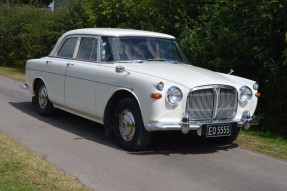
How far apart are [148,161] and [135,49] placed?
2.23 m

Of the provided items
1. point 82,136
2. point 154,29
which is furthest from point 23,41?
point 82,136

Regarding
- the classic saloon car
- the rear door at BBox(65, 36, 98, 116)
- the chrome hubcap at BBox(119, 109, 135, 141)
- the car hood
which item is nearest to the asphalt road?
the chrome hubcap at BBox(119, 109, 135, 141)

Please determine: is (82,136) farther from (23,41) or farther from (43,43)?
(23,41)

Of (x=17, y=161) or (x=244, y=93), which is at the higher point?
(x=244, y=93)

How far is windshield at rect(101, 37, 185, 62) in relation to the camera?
26.2ft

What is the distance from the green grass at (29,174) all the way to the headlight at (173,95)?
1.79 m

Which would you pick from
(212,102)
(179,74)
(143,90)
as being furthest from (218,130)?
(143,90)

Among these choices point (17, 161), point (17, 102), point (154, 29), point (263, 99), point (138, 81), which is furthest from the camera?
point (154, 29)

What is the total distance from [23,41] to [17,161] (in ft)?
56.0

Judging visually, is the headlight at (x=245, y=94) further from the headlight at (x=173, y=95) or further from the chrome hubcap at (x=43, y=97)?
the chrome hubcap at (x=43, y=97)

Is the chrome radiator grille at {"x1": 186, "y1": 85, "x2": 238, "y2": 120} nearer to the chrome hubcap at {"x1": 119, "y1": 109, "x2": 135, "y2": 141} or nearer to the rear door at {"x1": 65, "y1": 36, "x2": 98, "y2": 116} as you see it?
the chrome hubcap at {"x1": 119, "y1": 109, "x2": 135, "y2": 141}

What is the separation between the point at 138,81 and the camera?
6.96 m

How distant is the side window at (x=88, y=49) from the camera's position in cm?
829

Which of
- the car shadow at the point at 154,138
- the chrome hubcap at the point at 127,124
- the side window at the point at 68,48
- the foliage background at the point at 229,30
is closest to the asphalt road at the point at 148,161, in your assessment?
the car shadow at the point at 154,138
